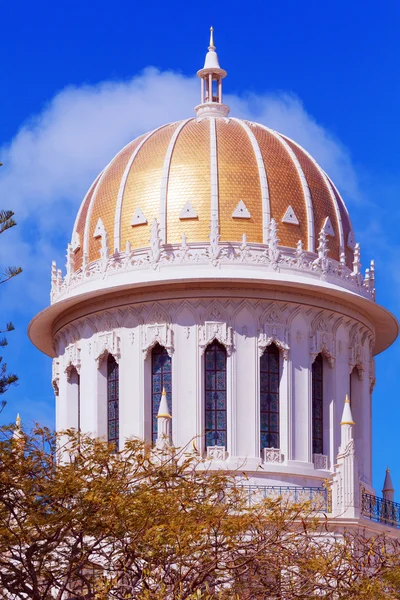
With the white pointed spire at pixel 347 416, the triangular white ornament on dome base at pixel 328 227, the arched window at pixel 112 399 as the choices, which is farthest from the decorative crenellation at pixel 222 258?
the white pointed spire at pixel 347 416

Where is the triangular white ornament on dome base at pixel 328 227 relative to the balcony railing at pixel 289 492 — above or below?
above

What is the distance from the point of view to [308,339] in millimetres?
53906

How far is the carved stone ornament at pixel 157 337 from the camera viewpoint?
53188mm

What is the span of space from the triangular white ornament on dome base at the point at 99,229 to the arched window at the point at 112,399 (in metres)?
A: 3.89

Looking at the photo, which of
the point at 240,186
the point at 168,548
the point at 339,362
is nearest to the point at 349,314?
the point at 339,362

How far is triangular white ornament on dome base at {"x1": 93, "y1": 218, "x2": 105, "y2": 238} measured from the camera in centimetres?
5547

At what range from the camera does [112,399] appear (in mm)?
54781

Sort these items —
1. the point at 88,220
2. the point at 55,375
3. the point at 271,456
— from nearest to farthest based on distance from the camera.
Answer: the point at 271,456 → the point at 88,220 → the point at 55,375

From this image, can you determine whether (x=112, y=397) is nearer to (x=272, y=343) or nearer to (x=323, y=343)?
(x=272, y=343)

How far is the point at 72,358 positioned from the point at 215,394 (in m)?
5.21

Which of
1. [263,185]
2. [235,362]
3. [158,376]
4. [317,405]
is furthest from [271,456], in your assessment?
[263,185]

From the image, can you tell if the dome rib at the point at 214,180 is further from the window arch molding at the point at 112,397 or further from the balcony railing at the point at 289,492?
the balcony railing at the point at 289,492

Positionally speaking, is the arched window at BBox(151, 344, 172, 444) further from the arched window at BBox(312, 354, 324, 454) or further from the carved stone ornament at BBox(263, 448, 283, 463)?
the arched window at BBox(312, 354, 324, 454)

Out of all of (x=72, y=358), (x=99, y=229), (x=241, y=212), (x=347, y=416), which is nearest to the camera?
(x=347, y=416)
